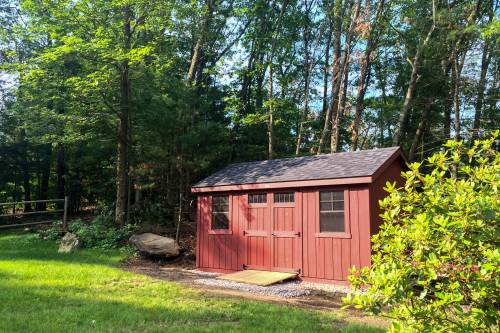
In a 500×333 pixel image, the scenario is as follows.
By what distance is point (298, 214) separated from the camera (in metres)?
9.33

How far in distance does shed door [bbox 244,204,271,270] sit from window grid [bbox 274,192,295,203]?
0.36m

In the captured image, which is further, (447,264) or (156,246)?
(156,246)

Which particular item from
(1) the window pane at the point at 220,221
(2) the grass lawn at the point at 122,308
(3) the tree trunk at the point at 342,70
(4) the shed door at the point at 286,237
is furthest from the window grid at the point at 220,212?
(3) the tree trunk at the point at 342,70

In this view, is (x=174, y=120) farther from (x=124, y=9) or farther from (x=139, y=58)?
(x=124, y=9)

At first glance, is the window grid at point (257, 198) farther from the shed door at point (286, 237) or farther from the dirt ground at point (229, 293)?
the dirt ground at point (229, 293)

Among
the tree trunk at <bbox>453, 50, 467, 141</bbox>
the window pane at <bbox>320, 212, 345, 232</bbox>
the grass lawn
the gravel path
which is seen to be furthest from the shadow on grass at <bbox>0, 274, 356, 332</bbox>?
the tree trunk at <bbox>453, 50, 467, 141</bbox>

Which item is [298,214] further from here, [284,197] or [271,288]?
[271,288]

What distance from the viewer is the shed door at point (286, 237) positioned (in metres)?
9.24

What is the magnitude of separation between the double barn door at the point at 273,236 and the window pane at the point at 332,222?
1.97 feet

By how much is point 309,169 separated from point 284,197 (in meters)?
0.94

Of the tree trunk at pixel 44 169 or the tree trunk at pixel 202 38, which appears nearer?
the tree trunk at pixel 202 38

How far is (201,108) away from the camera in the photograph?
14680 mm

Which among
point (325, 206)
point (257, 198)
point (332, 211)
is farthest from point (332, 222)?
point (257, 198)

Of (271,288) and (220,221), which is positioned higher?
(220,221)
